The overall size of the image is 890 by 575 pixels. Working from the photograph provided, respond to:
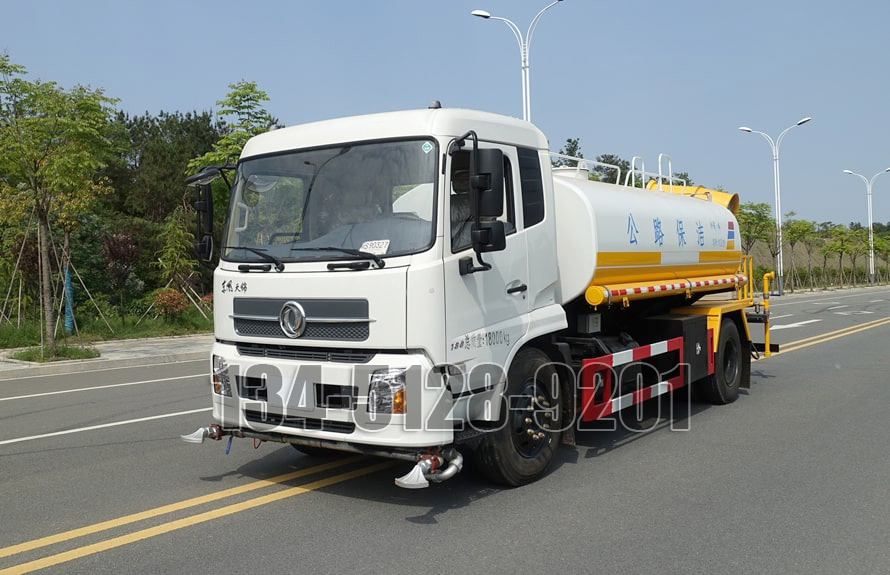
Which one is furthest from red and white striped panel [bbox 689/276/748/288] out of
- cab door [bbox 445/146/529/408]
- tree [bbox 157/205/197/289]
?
tree [bbox 157/205/197/289]

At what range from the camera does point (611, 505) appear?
5191 mm

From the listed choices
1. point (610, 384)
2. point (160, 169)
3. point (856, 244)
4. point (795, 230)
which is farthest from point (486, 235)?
point (856, 244)

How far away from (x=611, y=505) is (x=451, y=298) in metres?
1.77

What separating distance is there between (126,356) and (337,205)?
463 inches

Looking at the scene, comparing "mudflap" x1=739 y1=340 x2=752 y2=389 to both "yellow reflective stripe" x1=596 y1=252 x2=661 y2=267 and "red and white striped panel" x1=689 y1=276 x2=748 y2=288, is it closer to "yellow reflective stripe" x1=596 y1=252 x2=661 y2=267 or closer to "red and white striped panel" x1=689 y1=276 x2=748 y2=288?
"red and white striped panel" x1=689 y1=276 x2=748 y2=288

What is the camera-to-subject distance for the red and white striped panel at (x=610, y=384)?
20.9ft

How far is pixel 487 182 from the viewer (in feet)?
15.9

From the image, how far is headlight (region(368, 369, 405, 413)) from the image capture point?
4.71 m

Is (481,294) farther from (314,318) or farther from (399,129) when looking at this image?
(399,129)

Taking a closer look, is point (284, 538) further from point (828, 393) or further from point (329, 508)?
point (828, 393)

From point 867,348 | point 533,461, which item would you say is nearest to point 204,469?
point 533,461

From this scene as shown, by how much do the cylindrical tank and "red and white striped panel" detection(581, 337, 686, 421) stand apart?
0.62 metres

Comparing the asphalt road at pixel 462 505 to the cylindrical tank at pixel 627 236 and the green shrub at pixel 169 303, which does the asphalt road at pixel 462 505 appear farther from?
the green shrub at pixel 169 303

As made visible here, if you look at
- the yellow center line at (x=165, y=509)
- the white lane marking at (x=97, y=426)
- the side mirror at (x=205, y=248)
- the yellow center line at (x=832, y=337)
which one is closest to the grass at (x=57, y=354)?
the white lane marking at (x=97, y=426)
